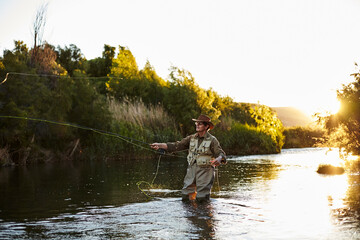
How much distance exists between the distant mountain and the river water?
3156 inches

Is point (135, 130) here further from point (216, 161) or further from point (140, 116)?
point (216, 161)

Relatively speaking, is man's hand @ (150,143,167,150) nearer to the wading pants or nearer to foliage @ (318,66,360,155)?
the wading pants

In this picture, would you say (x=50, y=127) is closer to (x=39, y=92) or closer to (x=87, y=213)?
(x=39, y=92)

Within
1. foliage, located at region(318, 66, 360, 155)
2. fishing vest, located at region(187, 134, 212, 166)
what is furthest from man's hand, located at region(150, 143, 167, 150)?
foliage, located at region(318, 66, 360, 155)

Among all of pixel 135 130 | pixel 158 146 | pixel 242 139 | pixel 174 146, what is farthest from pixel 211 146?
pixel 242 139

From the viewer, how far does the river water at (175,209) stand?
21.3ft

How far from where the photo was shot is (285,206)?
355 inches

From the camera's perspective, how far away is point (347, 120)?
49.6 feet

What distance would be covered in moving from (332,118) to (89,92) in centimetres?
→ 1372

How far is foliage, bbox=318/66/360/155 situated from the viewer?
14.8m

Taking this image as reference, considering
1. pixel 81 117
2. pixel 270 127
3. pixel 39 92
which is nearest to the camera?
pixel 39 92

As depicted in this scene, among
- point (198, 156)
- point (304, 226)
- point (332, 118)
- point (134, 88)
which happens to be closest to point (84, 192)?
point (198, 156)

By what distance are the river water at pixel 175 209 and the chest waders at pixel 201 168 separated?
0.36 metres

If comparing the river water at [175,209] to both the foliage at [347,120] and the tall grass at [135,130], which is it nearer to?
the foliage at [347,120]
